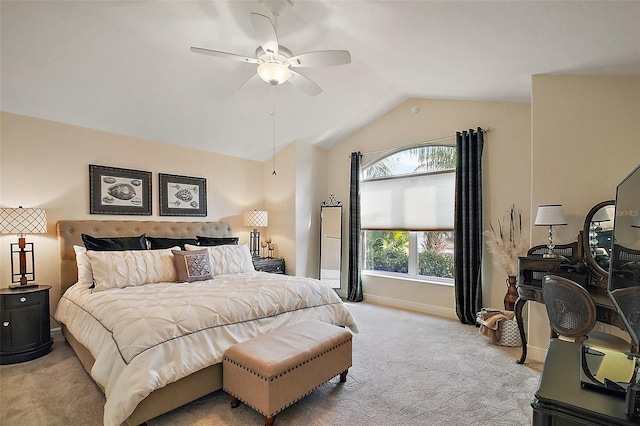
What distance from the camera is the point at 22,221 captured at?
10.2 ft

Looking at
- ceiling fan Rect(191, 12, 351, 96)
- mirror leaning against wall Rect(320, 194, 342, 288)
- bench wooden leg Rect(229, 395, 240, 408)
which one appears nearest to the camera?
bench wooden leg Rect(229, 395, 240, 408)

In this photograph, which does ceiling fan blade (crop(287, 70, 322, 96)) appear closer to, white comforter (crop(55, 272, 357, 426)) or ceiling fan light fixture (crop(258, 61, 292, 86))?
ceiling fan light fixture (crop(258, 61, 292, 86))

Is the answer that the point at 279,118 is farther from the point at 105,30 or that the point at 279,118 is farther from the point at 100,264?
the point at 100,264

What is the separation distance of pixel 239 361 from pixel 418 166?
3.79 meters

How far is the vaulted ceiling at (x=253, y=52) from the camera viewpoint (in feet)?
7.61

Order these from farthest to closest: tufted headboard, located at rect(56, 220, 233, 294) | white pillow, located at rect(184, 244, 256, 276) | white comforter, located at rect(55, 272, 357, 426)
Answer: white pillow, located at rect(184, 244, 256, 276) < tufted headboard, located at rect(56, 220, 233, 294) < white comforter, located at rect(55, 272, 357, 426)

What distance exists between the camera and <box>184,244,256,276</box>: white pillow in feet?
12.6

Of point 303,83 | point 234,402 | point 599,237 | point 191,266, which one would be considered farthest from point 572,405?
point 191,266

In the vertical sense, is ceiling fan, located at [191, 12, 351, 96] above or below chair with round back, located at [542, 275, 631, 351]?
above

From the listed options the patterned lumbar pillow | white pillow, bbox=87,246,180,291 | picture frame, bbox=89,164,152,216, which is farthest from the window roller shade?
picture frame, bbox=89,164,152,216

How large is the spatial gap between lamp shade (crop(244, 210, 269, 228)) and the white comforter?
1867 millimetres

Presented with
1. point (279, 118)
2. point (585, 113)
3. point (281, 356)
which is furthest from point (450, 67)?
point (281, 356)

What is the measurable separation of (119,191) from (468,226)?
453 centimetres

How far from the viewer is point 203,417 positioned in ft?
7.07
